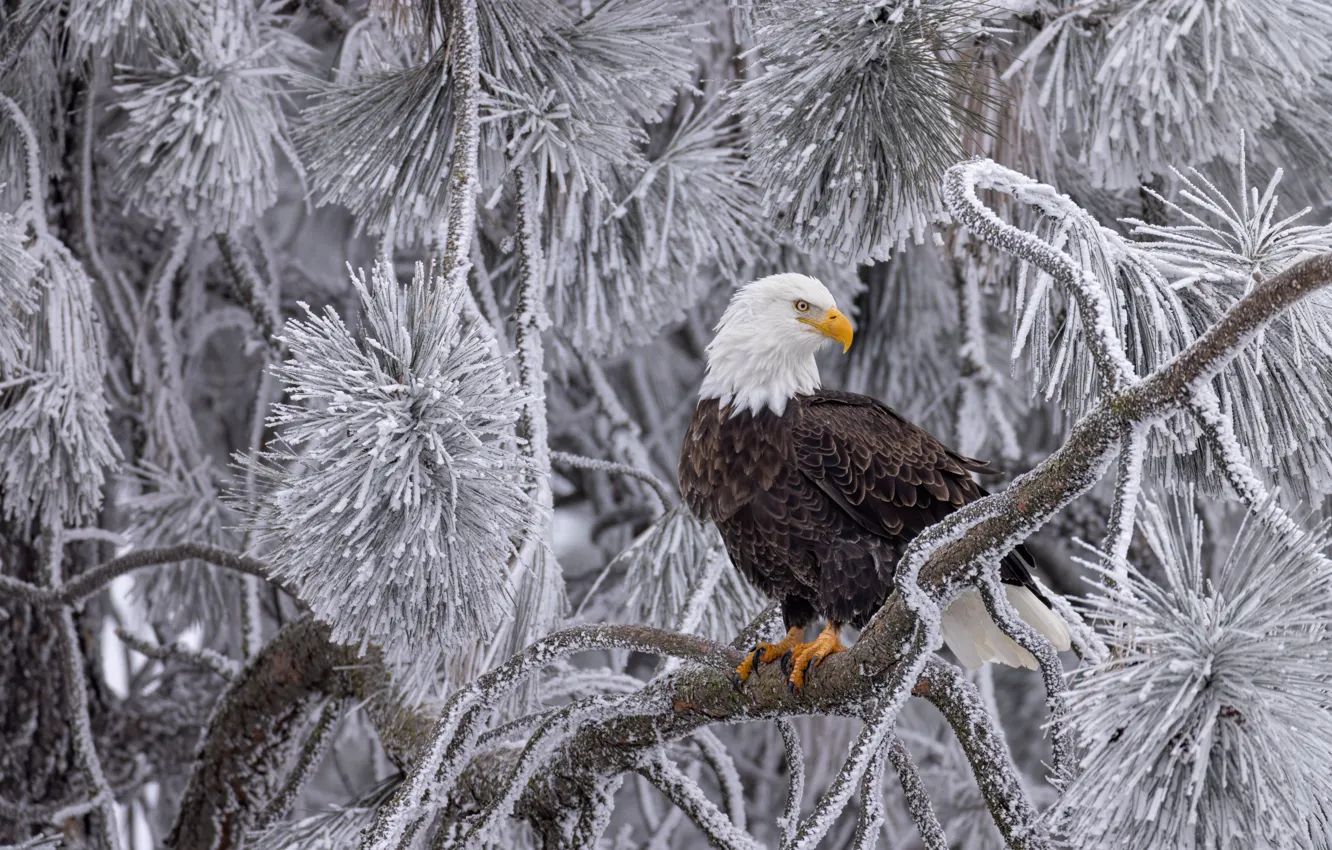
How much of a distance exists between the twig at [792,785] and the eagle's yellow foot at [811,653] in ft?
0.23

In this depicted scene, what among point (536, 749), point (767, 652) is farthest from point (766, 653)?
point (536, 749)

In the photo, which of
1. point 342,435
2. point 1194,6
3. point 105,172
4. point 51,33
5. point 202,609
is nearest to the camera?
point 342,435

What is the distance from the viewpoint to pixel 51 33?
2.71 m

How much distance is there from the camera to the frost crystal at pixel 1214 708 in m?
1.02

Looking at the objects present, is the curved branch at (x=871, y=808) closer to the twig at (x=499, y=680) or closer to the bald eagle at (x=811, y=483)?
the twig at (x=499, y=680)

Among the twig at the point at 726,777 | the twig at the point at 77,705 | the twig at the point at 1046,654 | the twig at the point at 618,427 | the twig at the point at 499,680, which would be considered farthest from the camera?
the twig at the point at 618,427

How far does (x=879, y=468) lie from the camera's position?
203 cm

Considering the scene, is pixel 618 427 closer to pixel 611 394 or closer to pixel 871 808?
pixel 611 394

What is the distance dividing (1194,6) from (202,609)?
2463mm

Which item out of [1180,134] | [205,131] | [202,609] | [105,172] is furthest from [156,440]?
[1180,134]

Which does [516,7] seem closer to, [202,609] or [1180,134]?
[1180,134]

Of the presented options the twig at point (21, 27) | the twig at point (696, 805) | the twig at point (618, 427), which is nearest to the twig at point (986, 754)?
the twig at point (696, 805)

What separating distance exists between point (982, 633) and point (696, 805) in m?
0.66

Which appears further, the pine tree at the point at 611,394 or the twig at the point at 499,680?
the twig at the point at 499,680
